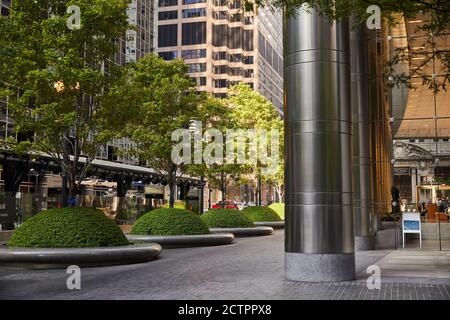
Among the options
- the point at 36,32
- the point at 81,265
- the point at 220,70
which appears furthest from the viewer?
the point at 220,70

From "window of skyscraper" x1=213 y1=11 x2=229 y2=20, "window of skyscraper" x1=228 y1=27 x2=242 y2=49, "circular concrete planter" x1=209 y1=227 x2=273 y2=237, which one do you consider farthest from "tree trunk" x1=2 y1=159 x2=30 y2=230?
"window of skyscraper" x1=228 y1=27 x2=242 y2=49

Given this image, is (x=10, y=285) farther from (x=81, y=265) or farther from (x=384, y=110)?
(x=384, y=110)

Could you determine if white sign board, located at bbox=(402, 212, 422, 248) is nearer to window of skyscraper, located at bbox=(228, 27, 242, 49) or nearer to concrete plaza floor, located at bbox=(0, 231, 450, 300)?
concrete plaza floor, located at bbox=(0, 231, 450, 300)

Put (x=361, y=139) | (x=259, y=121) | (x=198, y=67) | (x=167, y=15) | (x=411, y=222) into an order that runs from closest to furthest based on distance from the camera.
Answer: (x=411, y=222) < (x=361, y=139) < (x=259, y=121) < (x=198, y=67) < (x=167, y=15)

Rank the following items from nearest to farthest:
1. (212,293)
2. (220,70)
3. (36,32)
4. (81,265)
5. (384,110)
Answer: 1. (212,293)
2. (81,265)
3. (36,32)
4. (384,110)
5. (220,70)

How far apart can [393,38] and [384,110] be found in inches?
124

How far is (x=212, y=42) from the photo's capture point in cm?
12900

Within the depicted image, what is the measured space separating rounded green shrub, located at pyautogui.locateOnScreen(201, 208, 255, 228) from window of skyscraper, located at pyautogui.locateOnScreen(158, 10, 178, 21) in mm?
109423

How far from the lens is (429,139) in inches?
853

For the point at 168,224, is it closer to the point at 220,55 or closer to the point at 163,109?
the point at 163,109

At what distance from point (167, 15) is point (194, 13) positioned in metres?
6.97

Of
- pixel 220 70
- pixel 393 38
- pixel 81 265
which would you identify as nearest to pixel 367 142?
pixel 393 38

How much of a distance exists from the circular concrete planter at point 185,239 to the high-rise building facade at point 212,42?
104 meters

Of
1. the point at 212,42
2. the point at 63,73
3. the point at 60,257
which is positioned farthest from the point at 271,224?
the point at 212,42
